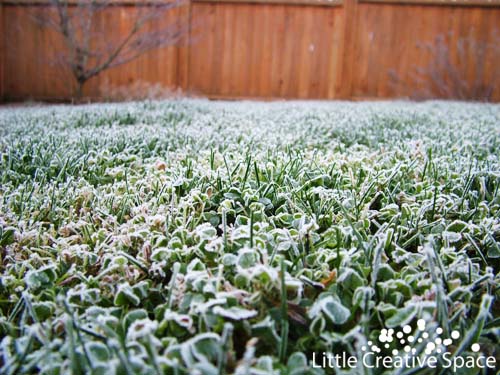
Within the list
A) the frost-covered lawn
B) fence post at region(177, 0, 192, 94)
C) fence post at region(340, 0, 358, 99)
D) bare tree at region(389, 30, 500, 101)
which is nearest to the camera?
the frost-covered lawn

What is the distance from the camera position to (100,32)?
7.68 metres

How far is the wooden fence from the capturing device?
7555 mm

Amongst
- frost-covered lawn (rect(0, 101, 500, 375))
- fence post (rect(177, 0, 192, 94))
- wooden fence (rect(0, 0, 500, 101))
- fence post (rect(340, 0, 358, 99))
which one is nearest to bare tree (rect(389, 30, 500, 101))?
wooden fence (rect(0, 0, 500, 101))

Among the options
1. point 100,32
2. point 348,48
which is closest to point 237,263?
point 348,48

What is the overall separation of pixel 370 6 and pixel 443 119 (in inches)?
195

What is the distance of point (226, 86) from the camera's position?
26.2 feet

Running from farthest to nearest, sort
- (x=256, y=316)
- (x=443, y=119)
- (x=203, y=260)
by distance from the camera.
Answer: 1. (x=443, y=119)
2. (x=203, y=260)
3. (x=256, y=316)

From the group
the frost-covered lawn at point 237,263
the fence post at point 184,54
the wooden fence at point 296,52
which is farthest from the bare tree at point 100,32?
the frost-covered lawn at point 237,263

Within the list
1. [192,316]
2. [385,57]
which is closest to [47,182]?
[192,316]

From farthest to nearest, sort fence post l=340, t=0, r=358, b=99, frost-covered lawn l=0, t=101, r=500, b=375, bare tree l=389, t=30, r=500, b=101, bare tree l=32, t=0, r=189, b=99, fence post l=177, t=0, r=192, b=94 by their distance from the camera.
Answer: fence post l=177, t=0, r=192, b=94 → fence post l=340, t=0, r=358, b=99 → bare tree l=389, t=30, r=500, b=101 → bare tree l=32, t=0, r=189, b=99 → frost-covered lawn l=0, t=101, r=500, b=375

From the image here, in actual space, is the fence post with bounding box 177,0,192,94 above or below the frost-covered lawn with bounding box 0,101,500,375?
above

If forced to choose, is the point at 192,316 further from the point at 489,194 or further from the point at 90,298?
the point at 489,194

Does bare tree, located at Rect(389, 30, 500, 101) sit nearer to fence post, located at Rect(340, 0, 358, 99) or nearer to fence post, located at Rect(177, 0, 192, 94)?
fence post, located at Rect(340, 0, 358, 99)

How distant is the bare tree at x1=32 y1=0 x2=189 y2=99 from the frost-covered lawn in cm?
521
